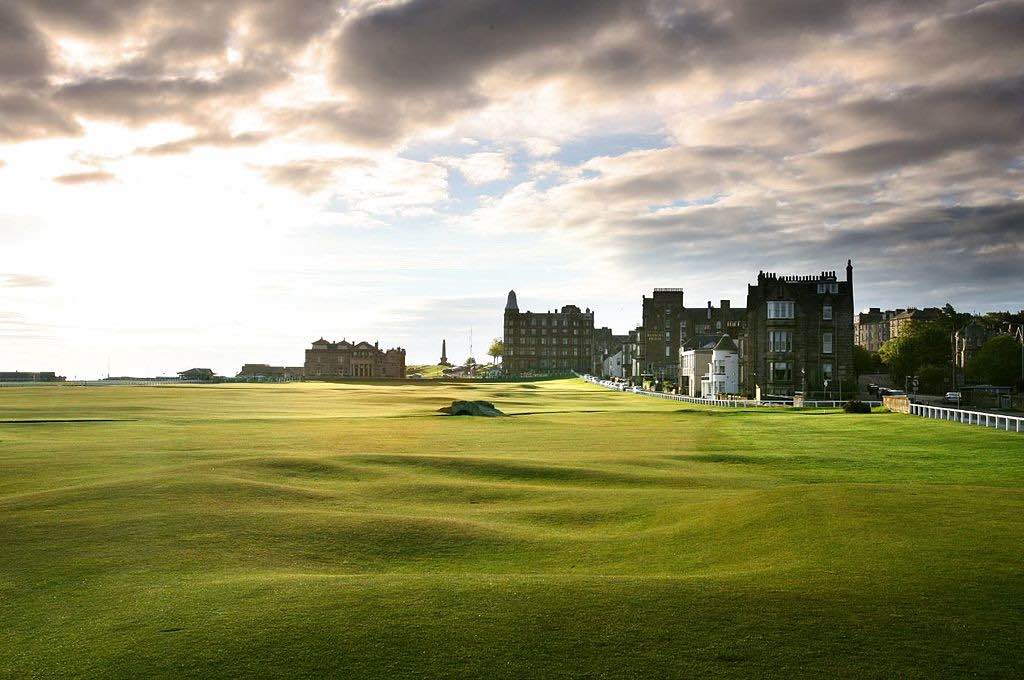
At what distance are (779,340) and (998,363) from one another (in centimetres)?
4861

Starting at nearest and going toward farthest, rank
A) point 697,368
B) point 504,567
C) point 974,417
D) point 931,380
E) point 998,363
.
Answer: point 504,567 → point 974,417 → point 931,380 → point 697,368 → point 998,363

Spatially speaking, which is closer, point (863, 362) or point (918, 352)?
point (918, 352)

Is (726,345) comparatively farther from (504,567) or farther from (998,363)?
(504,567)

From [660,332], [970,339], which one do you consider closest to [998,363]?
[970,339]

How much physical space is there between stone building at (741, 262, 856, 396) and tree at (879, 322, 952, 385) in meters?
41.1

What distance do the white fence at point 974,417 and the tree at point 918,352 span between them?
Answer: 81818 mm

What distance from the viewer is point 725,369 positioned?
357ft

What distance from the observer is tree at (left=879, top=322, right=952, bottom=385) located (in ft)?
435

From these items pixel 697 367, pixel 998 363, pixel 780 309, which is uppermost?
pixel 780 309

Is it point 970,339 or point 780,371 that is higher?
point 970,339

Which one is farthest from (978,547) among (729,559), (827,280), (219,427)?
(827,280)

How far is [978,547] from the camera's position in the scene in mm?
17172

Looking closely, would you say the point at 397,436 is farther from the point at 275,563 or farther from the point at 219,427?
the point at 275,563

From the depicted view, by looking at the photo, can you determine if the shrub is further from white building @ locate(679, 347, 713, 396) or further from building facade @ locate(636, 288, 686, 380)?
building facade @ locate(636, 288, 686, 380)
